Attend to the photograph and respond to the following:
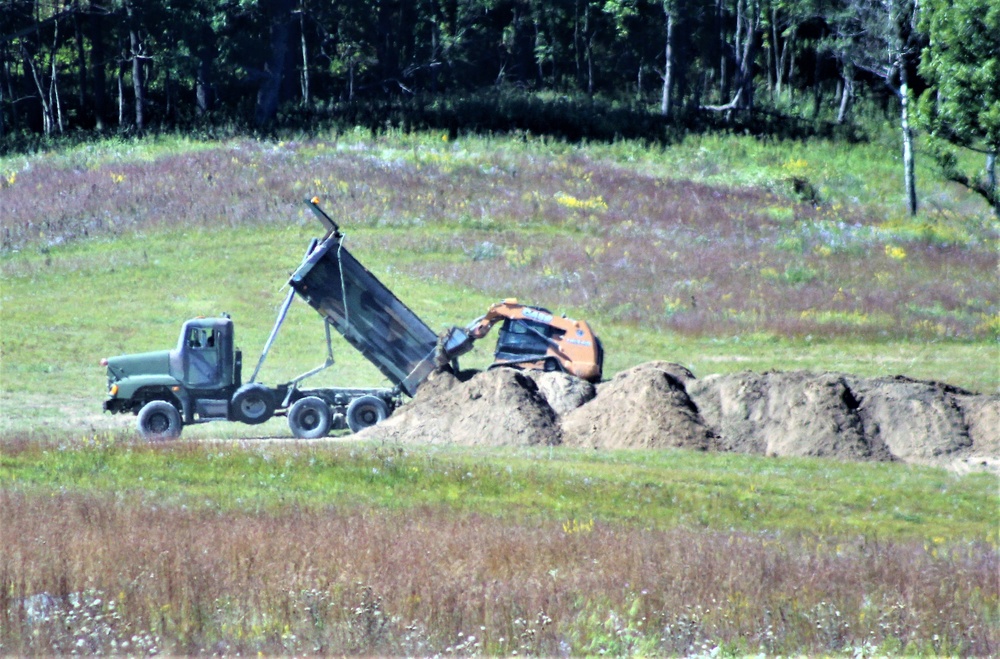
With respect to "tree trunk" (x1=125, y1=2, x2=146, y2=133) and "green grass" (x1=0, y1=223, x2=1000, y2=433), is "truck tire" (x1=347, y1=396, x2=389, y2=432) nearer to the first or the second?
"green grass" (x1=0, y1=223, x2=1000, y2=433)

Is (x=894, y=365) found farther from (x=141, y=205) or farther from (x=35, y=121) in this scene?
(x=35, y=121)

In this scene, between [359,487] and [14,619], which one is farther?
[359,487]

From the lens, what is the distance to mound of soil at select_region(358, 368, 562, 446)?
65.5 feet

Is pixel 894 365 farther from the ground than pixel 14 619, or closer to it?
closer to it

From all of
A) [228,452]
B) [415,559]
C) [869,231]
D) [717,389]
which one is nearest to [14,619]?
[415,559]

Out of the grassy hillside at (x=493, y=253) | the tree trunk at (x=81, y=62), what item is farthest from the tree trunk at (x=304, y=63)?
the grassy hillside at (x=493, y=253)

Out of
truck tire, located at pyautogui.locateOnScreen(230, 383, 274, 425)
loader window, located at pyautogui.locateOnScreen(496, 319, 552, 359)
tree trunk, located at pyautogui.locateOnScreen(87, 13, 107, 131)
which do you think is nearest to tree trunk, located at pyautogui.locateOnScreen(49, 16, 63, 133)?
tree trunk, located at pyautogui.locateOnScreen(87, 13, 107, 131)

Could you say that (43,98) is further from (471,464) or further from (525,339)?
(471,464)

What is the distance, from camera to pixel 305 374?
21750 mm

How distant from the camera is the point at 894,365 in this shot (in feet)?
94.1

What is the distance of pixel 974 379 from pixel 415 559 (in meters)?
19.7

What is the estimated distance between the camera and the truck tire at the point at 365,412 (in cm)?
2173

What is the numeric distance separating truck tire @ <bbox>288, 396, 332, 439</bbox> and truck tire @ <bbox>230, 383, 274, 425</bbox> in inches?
17.4

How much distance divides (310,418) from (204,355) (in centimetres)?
216
